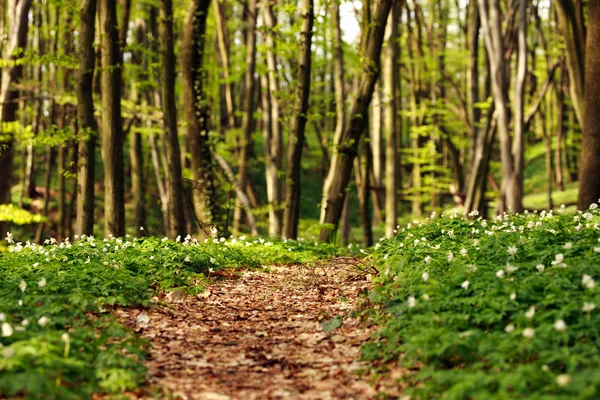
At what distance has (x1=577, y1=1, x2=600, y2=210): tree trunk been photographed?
10594 mm

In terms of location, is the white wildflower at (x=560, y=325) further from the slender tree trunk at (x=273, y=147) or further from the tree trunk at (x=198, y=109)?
the slender tree trunk at (x=273, y=147)

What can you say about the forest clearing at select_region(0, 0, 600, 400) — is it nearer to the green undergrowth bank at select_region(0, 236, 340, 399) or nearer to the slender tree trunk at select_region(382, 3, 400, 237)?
the green undergrowth bank at select_region(0, 236, 340, 399)

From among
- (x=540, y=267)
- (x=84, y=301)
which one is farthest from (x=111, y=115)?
(x=540, y=267)

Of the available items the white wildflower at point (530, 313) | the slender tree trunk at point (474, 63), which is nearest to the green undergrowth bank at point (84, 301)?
the white wildflower at point (530, 313)

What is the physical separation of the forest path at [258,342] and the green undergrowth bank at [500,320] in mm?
372

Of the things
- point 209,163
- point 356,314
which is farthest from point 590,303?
point 209,163

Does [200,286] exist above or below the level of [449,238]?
below

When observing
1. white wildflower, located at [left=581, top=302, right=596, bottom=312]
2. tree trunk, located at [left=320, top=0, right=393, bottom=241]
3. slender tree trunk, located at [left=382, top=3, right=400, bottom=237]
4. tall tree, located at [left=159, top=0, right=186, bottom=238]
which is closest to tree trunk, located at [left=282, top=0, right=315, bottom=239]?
tree trunk, located at [left=320, top=0, right=393, bottom=241]

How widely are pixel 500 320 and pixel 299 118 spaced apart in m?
8.16

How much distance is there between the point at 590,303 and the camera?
3928mm

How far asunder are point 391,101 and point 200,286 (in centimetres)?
947

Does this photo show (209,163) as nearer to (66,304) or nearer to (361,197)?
(361,197)

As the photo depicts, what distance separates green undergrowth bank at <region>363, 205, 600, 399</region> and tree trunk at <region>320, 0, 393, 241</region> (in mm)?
5467

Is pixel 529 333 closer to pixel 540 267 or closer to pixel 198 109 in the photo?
pixel 540 267
